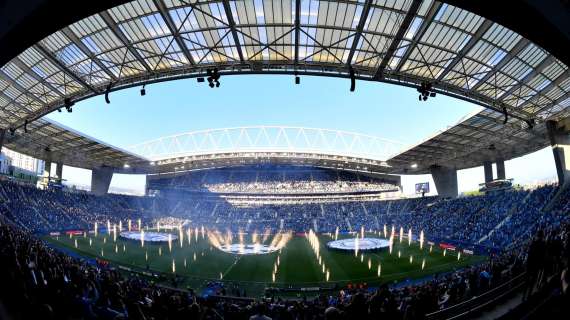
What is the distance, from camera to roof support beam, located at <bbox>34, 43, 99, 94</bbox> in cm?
1797

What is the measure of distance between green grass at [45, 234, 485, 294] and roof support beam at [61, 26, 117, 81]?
15.6 m

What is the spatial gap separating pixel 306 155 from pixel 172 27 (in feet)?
158

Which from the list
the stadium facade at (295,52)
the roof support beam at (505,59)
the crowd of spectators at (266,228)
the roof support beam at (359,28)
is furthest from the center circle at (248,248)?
the roof support beam at (505,59)

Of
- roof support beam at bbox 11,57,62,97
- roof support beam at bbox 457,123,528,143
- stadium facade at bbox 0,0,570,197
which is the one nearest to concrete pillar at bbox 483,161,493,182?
roof support beam at bbox 457,123,528,143

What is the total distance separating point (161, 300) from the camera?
644 cm

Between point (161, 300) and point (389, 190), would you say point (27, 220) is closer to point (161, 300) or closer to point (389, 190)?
point (161, 300)

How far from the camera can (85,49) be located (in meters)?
17.7

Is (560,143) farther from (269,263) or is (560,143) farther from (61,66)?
(61,66)

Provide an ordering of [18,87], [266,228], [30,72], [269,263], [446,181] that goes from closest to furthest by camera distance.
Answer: [30,72] < [18,87] < [269,263] < [446,181] < [266,228]

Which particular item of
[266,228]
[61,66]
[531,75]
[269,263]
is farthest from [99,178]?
[531,75]

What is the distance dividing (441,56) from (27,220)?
2079 inches

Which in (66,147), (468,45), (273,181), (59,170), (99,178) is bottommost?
(273,181)

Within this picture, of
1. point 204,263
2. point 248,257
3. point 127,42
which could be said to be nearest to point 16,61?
point 127,42

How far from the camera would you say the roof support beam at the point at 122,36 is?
14852mm
